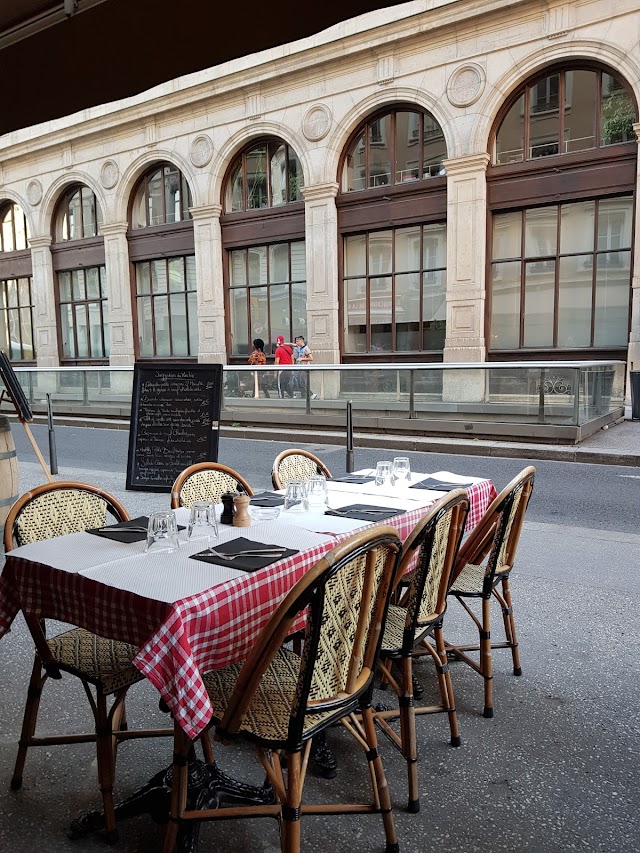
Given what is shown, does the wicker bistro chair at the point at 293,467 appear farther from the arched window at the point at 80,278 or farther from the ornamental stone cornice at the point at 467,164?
the arched window at the point at 80,278

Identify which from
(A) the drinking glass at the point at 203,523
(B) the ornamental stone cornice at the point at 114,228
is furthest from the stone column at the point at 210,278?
(A) the drinking glass at the point at 203,523

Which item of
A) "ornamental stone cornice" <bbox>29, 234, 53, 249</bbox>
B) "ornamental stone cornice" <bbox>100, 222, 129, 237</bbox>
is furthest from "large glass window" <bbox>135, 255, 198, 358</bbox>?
"ornamental stone cornice" <bbox>29, 234, 53, 249</bbox>

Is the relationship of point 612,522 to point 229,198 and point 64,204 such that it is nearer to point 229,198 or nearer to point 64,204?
point 229,198

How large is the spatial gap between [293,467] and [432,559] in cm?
207

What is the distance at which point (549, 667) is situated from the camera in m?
3.75

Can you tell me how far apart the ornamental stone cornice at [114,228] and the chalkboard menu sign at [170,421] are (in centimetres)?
1810

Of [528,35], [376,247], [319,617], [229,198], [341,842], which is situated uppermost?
[528,35]

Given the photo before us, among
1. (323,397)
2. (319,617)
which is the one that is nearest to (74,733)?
(319,617)

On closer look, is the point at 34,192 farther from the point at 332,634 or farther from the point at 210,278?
the point at 332,634

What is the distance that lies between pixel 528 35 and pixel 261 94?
8.03 metres

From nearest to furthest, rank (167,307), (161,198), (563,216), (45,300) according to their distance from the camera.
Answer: (563,216) < (161,198) < (167,307) < (45,300)

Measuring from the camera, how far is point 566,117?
16438mm

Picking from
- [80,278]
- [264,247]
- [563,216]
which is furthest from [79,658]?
[80,278]

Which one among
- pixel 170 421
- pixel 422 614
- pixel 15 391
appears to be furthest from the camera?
pixel 170 421
